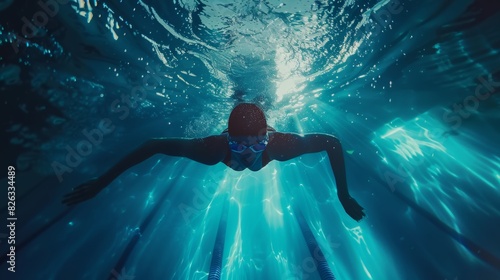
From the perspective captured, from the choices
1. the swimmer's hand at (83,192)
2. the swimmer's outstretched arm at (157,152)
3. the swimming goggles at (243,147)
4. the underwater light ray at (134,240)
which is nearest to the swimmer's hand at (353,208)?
the swimming goggles at (243,147)

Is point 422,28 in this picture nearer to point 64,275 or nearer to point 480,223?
point 480,223

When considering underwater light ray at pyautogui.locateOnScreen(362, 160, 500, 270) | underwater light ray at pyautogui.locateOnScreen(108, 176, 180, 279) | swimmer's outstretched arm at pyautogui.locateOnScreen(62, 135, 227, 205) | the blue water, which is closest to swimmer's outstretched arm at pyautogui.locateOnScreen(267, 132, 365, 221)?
swimmer's outstretched arm at pyautogui.locateOnScreen(62, 135, 227, 205)

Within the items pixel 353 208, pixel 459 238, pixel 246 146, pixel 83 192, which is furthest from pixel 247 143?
pixel 459 238

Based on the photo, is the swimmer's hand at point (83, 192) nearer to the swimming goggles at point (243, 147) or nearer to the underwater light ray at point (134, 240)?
the swimming goggles at point (243, 147)

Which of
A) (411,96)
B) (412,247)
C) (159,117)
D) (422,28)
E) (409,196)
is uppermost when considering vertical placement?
(159,117)

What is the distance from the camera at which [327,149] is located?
13.6 feet

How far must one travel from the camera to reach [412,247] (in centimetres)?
768

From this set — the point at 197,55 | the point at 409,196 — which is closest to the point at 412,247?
the point at 409,196

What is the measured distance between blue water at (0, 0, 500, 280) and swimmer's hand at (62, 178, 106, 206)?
12.4ft

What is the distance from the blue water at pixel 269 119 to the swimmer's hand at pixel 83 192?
3795 millimetres

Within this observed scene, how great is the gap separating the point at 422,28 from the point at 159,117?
1127cm

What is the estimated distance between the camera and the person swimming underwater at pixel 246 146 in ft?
11.7

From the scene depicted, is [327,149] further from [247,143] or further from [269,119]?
[269,119]

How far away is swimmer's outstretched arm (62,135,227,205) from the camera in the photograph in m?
3.00
